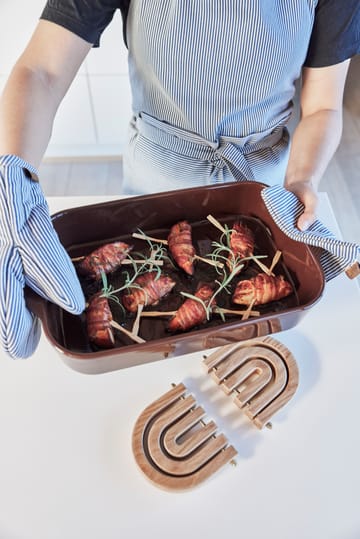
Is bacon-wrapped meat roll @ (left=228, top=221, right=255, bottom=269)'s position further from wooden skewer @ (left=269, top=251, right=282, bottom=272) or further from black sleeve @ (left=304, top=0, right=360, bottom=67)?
black sleeve @ (left=304, top=0, right=360, bottom=67)

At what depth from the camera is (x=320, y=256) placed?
595 mm

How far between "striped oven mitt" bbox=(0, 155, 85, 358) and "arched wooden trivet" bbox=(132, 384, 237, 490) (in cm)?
15

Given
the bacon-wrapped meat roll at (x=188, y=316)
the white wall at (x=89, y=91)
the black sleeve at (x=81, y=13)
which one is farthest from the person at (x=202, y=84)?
the white wall at (x=89, y=91)

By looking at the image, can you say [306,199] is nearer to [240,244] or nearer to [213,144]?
[240,244]

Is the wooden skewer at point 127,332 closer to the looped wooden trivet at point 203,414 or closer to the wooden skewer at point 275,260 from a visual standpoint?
the looped wooden trivet at point 203,414

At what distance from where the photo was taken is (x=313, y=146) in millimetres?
732

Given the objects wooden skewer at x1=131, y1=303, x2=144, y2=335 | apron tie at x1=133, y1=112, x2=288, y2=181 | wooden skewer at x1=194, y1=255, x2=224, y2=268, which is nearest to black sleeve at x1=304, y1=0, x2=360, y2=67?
apron tie at x1=133, y1=112, x2=288, y2=181

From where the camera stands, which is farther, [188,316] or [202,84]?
[202,84]

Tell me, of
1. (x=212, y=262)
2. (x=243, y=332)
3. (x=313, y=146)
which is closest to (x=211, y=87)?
(x=313, y=146)

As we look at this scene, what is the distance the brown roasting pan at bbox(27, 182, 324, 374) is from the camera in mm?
505

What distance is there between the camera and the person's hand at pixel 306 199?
591mm

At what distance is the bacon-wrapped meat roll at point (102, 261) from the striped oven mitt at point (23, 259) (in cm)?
8

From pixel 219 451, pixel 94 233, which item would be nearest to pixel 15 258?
pixel 94 233

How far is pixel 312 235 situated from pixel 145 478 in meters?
0.33
